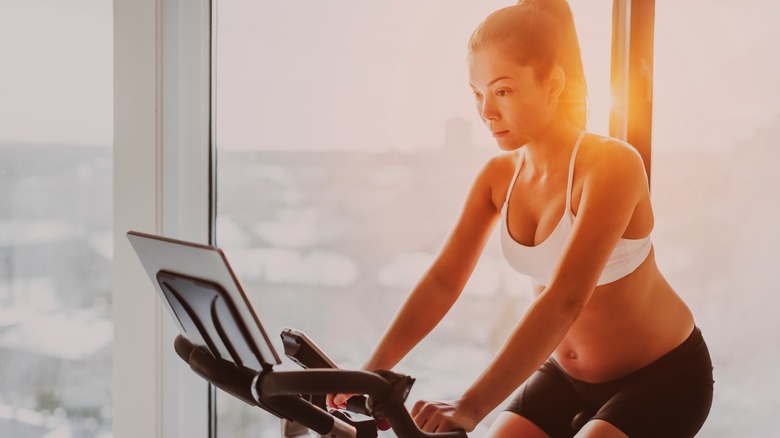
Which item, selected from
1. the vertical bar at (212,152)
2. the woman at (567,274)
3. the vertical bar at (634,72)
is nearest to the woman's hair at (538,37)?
the woman at (567,274)

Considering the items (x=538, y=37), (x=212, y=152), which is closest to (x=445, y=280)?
(x=538, y=37)

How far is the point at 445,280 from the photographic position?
1.58 meters

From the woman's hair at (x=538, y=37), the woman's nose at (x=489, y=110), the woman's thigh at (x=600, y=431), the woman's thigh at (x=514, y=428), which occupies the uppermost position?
the woman's hair at (x=538, y=37)

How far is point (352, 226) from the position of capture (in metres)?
2.14

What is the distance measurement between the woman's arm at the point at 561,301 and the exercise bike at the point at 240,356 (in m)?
0.10

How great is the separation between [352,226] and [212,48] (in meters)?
0.70

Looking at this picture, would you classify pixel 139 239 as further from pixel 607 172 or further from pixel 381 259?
pixel 381 259

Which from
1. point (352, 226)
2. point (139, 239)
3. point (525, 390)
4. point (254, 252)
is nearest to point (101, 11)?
point (254, 252)

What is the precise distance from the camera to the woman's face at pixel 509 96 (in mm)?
1370

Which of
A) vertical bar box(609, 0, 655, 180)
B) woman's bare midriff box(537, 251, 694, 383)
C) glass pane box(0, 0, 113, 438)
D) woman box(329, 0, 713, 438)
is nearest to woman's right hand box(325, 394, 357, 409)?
woman box(329, 0, 713, 438)

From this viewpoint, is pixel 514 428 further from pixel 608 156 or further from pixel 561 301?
pixel 608 156

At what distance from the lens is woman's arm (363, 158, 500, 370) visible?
1.52m

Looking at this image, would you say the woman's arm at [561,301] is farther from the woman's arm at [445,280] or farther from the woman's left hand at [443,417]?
the woman's arm at [445,280]

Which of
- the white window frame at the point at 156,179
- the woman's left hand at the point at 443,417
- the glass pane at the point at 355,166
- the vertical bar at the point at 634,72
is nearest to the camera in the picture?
the woman's left hand at the point at 443,417
